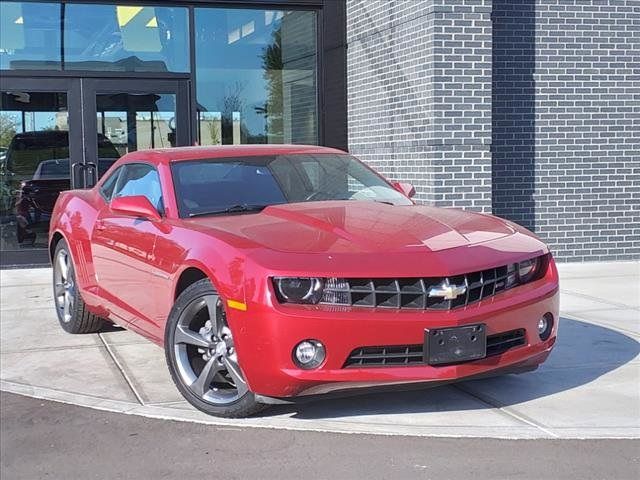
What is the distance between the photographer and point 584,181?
11.0 m

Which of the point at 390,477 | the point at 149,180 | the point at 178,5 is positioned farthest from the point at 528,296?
the point at 178,5

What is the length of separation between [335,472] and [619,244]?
25.9ft

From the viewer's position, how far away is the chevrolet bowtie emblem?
14.9 ft

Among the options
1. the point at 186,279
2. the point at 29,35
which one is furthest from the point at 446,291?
the point at 29,35

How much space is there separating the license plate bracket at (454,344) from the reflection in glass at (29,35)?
8.16 m

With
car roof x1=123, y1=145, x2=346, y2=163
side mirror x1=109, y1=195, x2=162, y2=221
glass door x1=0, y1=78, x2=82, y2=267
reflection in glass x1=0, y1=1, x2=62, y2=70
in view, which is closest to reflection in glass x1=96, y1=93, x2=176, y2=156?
glass door x1=0, y1=78, x2=82, y2=267

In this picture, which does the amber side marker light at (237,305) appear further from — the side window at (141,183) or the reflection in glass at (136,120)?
the reflection in glass at (136,120)

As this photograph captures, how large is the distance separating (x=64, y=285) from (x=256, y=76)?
5407 mm

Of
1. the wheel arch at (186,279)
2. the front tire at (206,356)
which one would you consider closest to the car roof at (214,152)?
the wheel arch at (186,279)

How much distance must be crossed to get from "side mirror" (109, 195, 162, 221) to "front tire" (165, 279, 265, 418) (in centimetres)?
72

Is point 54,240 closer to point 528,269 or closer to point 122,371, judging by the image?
point 122,371

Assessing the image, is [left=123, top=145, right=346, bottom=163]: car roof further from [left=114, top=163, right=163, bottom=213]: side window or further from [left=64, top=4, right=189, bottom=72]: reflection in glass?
[left=64, top=4, right=189, bottom=72]: reflection in glass

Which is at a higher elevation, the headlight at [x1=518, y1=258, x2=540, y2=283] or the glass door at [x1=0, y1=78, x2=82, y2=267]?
the glass door at [x1=0, y1=78, x2=82, y2=267]

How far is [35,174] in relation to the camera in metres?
11.2
